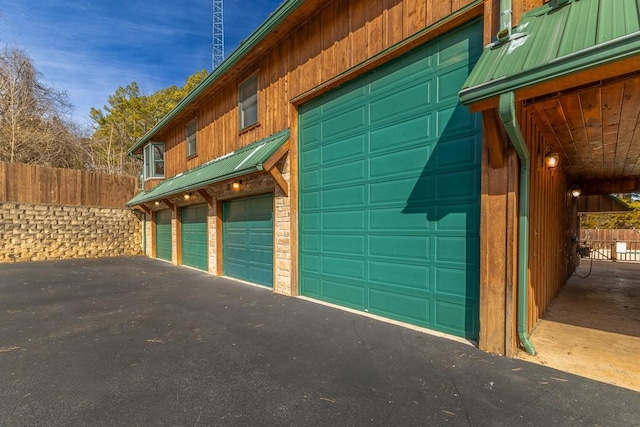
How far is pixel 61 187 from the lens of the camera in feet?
41.9

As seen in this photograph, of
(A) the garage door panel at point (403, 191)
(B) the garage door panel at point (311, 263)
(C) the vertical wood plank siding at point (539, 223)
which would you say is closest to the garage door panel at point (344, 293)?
(B) the garage door panel at point (311, 263)

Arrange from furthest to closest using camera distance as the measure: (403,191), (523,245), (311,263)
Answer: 1. (311,263)
2. (403,191)
3. (523,245)

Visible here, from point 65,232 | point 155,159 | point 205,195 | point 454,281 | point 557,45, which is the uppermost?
point 155,159

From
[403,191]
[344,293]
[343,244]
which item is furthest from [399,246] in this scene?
[344,293]

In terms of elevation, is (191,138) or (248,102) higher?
(248,102)

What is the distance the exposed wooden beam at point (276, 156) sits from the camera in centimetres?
567

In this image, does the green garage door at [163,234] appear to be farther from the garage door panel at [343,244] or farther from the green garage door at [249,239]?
the garage door panel at [343,244]

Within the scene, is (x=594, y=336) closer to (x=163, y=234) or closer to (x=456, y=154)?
(x=456, y=154)

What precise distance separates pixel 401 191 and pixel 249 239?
468cm

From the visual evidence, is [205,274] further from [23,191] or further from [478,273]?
[23,191]

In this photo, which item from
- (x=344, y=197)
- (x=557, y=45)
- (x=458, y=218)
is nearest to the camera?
(x=557, y=45)

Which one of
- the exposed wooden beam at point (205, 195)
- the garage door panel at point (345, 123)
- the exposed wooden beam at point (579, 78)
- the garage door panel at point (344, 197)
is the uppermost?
the garage door panel at point (345, 123)

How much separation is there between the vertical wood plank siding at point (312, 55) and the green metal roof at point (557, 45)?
107cm

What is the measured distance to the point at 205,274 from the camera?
29.7 feet
